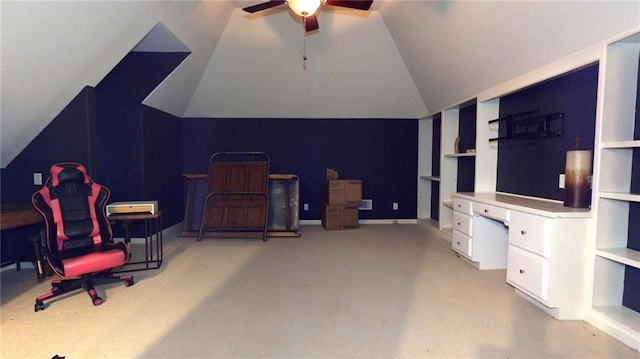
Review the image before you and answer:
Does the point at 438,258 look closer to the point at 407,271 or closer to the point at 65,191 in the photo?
the point at 407,271

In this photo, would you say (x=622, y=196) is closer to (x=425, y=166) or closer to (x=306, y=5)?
(x=306, y=5)

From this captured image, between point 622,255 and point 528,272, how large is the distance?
0.63 metres

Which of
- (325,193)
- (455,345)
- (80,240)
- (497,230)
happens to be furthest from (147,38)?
(497,230)

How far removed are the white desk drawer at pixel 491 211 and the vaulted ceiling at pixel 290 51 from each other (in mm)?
1463

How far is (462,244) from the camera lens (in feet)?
12.3

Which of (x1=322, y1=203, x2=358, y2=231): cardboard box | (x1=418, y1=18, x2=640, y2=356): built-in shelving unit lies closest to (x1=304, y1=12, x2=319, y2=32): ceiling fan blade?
(x1=418, y1=18, x2=640, y2=356): built-in shelving unit

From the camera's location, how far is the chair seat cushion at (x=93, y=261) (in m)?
2.50

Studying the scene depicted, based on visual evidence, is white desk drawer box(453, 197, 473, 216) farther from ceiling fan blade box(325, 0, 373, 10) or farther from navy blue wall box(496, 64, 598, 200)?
ceiling fan blade box(325, 0, 373, 10)

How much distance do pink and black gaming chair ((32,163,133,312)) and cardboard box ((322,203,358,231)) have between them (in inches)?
128

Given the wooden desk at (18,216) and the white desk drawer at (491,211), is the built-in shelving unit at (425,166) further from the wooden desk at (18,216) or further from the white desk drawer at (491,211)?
the wooden desk at (18,216)

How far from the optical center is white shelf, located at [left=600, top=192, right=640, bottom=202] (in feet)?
6.47

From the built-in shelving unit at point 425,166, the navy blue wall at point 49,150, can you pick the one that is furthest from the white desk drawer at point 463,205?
the navy blue wall at point 49,150

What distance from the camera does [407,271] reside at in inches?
133

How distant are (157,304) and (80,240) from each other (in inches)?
44.1
